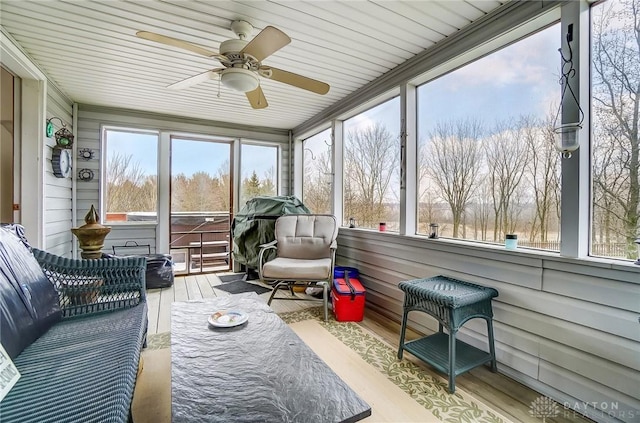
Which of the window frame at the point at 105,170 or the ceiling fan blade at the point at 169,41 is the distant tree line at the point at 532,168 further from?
the window frame at the point at 105,170

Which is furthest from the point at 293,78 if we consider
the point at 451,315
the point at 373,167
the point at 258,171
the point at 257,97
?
the point at 258,171

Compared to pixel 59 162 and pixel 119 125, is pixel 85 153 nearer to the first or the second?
pixel 119 125

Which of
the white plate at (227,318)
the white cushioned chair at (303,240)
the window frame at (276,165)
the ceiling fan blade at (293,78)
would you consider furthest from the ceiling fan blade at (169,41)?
the window frame at (276,165)

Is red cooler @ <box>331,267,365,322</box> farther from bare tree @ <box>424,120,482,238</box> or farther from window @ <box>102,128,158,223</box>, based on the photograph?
window @ <box>102,128,158,223</box>

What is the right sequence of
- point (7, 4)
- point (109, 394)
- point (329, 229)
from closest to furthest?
point (109, 394)
point (7, 4)
point (329, 229)

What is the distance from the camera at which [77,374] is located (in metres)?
1.16

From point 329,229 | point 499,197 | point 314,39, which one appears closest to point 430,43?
point 314,39

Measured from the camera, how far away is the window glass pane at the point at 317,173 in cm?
438

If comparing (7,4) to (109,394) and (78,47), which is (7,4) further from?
(109,394)

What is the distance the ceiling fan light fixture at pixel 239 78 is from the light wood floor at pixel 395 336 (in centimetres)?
214

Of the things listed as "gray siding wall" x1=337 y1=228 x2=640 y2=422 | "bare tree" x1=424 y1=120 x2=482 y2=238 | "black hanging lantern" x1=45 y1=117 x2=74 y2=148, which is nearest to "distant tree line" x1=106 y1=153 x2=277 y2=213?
"black hanging lantern" x1=45 y1=117 x2=74 y2=148

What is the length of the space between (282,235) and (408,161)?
1.69 meters

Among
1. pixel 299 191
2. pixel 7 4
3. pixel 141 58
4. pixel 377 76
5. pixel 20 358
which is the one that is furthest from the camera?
pixel 299 191

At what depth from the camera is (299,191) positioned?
5195 millimetres
